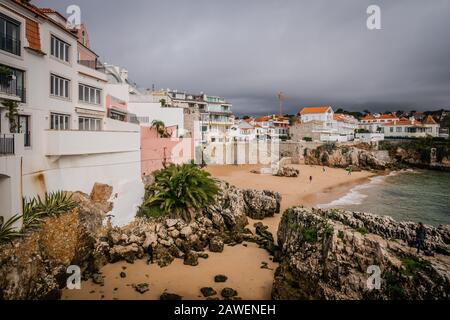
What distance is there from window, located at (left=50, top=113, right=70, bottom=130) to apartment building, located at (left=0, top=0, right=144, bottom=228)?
0.07 metres

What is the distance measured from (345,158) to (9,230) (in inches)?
2363

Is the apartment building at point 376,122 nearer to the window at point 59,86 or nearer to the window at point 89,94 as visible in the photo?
the window at point 89,94

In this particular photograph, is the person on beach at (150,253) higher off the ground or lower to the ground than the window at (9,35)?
lower

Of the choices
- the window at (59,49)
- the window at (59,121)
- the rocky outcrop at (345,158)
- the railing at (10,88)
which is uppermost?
the window at (59,49)

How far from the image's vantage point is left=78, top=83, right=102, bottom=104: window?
19625 millimetres

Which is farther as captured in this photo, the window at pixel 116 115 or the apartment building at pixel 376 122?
the apartment building at pixel 376 122

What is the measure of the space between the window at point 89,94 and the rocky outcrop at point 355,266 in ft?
59.5

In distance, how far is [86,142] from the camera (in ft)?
54.6

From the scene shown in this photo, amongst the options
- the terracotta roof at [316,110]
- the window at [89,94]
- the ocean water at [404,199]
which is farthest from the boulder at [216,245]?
the terracotta roof at [316,110]

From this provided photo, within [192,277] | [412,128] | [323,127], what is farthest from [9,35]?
[412,128]

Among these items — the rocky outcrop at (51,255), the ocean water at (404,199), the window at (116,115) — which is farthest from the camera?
the ocean water at (404,199)

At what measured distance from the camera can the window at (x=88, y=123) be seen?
20.0 m

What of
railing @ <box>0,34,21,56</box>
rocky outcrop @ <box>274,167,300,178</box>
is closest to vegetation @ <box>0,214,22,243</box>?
railing @ <box>0,34,21,56</box>

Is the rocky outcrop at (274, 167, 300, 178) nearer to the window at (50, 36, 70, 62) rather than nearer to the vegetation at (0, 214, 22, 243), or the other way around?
the window at (50, 36, 70, 62)
